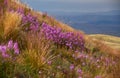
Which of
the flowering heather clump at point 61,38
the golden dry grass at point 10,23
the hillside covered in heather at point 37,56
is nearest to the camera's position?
the hillside covered in heather at point 37,56

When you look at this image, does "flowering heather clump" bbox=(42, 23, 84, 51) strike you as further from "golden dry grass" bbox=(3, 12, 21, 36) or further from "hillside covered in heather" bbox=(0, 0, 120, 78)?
"golden dry grass" bbox=(3, 12, 21, 36)

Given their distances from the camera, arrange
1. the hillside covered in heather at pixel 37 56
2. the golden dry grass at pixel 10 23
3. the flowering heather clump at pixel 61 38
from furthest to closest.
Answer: the flowering heather clump at pixel 61 38, the golden dry grass at pixel 10 23, the hillside covered in heather at pixel 37 56

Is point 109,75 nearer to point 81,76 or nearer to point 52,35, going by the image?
point 81,76

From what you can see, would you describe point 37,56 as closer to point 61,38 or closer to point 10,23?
point 10,23

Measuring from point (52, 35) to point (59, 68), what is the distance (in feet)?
9.47

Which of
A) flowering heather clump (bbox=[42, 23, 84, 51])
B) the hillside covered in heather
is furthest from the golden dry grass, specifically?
flowering heather clump (bbox=[42, 23, 84, 51])

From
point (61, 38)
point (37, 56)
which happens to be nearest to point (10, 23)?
point (37, 56)

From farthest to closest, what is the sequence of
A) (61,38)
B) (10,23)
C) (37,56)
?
1. (61,38)
2. (10,23)
3. (37,56)

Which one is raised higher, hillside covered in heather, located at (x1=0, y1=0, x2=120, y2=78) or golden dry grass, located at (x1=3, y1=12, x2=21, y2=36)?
golden dry grass, located at (x1=3, y1=12, x2=21, y2=36)

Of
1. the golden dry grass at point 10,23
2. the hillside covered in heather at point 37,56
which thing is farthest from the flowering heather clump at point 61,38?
the golden dry grass at point 10,23

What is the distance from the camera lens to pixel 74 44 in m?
11.9

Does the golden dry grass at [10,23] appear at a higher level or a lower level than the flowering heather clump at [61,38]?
higher

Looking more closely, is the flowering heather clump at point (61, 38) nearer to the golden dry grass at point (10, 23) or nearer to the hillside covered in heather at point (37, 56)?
the hillside covered in heather at point (37, 56)

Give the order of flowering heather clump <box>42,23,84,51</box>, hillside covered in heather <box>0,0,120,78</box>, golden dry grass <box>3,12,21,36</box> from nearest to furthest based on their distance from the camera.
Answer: hillside covered in heather <box>0,0,120,78</box>, golden dry grass <box>3,12,21,36</box>, flowering heather clump <box>42,23,84,51</box>
